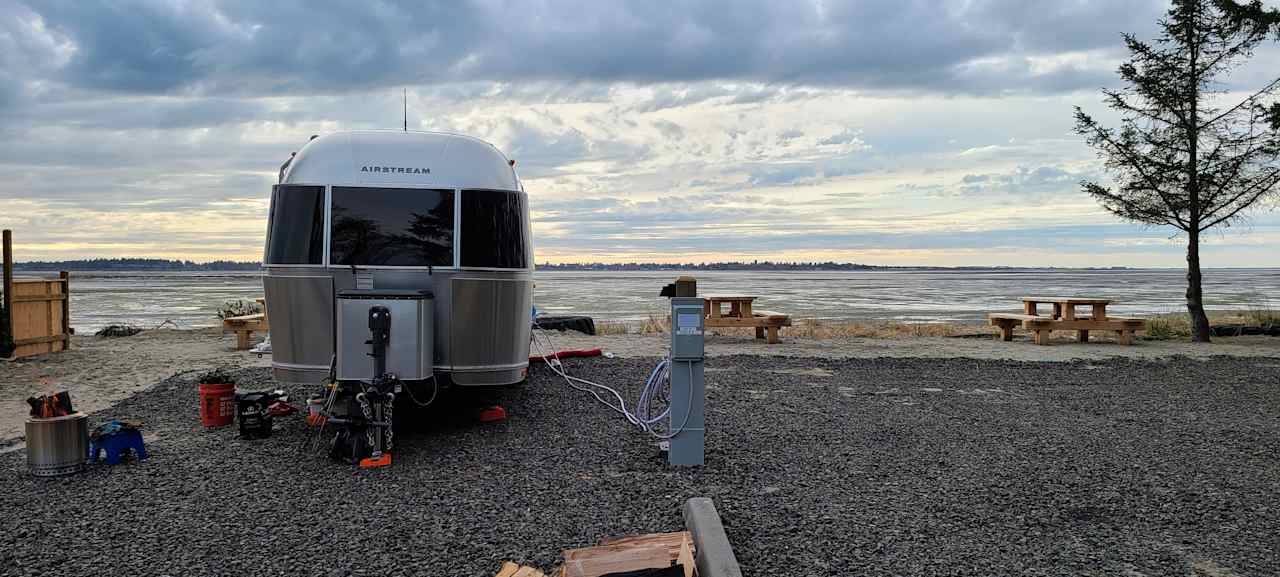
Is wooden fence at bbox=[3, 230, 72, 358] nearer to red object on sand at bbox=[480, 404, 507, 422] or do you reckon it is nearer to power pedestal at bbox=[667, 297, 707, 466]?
red object on sand at bbox=[480, 404, 507, 422]

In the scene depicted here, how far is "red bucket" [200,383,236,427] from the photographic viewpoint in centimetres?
820

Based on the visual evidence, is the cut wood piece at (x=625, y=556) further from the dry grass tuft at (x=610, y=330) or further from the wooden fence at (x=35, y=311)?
the dry grass tuft at (x=610, y=330)

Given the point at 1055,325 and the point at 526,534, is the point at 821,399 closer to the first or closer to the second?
the point at 526,534

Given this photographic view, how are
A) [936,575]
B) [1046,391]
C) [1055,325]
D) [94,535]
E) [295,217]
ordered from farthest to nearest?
[1055,325] → [1046,391] → [295,217] → [94,535] → [936,575]

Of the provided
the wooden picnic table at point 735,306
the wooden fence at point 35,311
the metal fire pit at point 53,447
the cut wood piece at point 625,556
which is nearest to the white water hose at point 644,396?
the cut wood piece at point 625,556

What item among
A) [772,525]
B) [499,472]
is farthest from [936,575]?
[499,472]

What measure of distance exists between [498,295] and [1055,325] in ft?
41.1

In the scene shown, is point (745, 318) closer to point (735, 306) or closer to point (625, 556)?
point (735, 306)

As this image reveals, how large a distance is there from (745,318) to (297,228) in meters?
10.8

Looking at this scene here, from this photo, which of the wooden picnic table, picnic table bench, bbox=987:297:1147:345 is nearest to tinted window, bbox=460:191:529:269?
the wooden picnic table

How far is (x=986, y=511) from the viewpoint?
5.40 meters

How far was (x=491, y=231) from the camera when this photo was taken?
7363 millimetres

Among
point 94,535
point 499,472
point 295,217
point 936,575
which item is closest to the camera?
point 936,575

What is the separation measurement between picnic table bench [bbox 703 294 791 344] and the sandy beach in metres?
0.30
